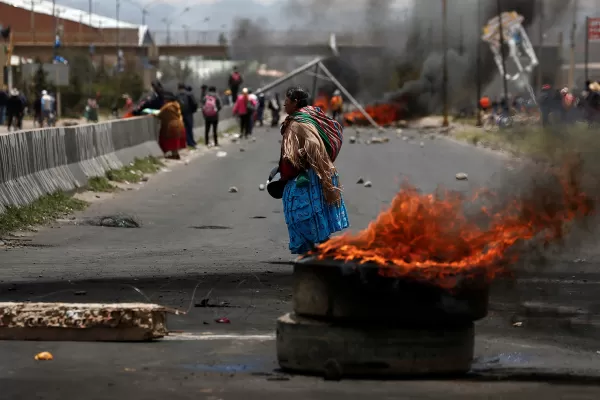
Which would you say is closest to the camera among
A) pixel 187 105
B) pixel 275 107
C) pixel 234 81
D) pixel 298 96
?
pixel 298 96

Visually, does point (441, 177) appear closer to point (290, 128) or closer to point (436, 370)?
point (290, 128)

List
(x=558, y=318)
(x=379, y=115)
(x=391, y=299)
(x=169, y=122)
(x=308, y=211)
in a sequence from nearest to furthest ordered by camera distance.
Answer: (x=391, y=299) → (x=558, y=318) → (x=308, y=211) → (x=169, y=122) → (x=379, y=115)

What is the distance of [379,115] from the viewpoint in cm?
7181

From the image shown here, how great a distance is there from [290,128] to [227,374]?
11.6 ft

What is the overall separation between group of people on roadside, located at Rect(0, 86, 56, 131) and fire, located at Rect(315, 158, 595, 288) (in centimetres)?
4643

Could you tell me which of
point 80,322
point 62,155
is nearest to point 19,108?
point 62,155

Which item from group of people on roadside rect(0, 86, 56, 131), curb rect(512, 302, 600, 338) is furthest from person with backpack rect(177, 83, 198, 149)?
curb rect(512, 302, 600, 338)

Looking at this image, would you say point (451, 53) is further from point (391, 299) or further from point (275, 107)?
point (391, 299)

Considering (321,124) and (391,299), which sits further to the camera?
(321,124)

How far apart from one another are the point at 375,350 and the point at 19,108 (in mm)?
48627

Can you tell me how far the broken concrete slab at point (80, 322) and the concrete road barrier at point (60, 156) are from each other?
861 cm

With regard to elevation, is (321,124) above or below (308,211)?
above

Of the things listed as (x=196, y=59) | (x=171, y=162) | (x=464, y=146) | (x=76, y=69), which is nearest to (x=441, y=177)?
(x=171, y=162)

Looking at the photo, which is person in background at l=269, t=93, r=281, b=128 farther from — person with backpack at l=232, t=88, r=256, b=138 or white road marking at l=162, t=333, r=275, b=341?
white road marking at l=162, t=333, r=275, b=341
